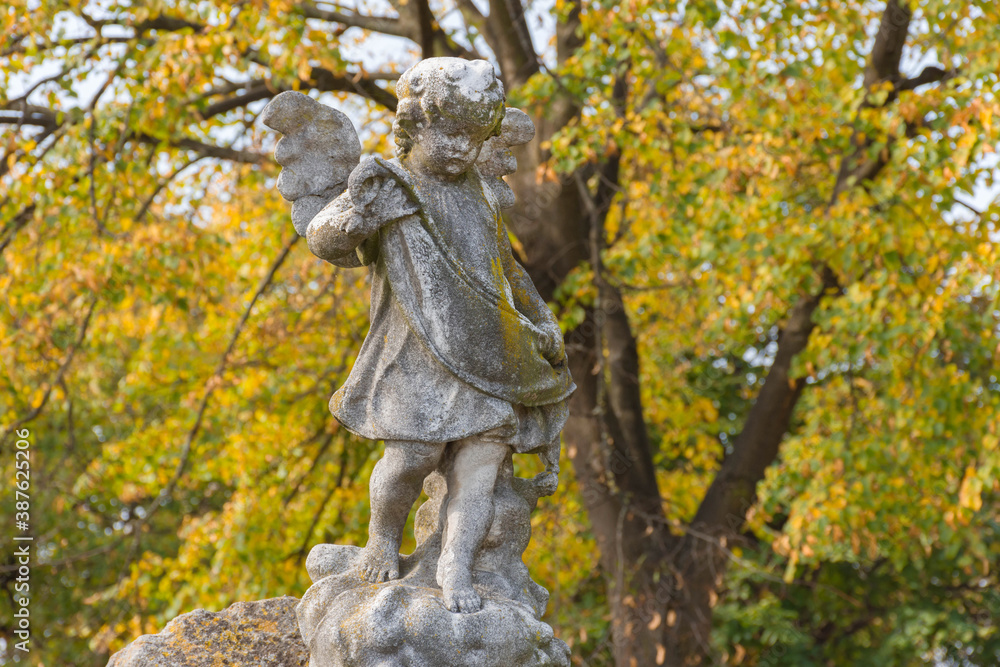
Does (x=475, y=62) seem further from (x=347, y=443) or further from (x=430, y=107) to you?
(x=347, y=443)

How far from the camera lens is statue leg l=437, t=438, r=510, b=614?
10.8 feet

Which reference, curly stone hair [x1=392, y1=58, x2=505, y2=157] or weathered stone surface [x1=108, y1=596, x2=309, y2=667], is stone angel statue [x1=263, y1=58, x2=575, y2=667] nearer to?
curly stone hair [x1=392, y1=58, x2=505, y2=157]

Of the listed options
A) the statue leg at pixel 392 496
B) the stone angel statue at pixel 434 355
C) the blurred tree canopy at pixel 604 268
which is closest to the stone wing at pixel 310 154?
the stone angel statue at pixel 434 355

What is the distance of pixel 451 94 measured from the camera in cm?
336

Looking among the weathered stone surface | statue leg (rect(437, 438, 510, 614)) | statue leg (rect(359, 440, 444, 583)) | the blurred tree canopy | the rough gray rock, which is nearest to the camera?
the rough gray rock

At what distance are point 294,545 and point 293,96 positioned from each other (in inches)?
234

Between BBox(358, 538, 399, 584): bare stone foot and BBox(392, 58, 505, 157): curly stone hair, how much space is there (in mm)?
1325

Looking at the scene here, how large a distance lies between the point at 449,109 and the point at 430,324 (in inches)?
26.2

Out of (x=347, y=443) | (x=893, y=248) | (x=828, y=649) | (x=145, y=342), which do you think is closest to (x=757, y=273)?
(x=893, y=248)

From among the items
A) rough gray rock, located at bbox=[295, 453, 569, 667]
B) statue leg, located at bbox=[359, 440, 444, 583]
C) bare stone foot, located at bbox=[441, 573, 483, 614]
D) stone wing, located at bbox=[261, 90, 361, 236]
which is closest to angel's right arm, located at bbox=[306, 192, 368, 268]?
stone wing, located at bbox=[261, 90, 361, 236]

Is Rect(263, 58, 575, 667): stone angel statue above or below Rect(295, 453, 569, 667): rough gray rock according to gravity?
above

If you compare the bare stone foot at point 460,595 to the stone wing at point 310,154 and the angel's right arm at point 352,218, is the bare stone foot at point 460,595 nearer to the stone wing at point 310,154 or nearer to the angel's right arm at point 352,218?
the angel's right arm at point 352,218

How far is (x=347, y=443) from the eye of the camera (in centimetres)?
926

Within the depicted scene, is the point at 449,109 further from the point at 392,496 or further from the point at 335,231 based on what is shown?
the point at 392,496
